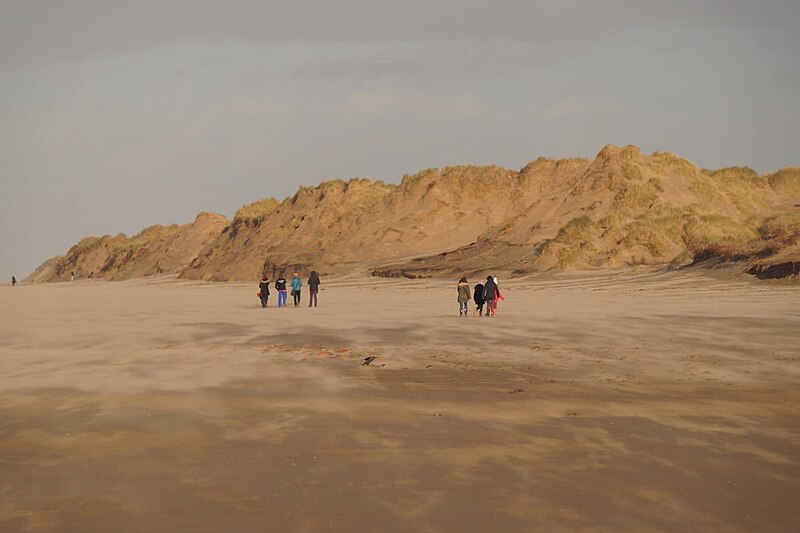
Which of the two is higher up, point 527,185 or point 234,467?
point 527,185

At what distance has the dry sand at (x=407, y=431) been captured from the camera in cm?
533

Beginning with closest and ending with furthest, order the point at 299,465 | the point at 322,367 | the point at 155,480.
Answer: the point at 155,480 < the point at 299,465 < the point at 322,367

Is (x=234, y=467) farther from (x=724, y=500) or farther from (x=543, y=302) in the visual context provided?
(x=543, y=302)

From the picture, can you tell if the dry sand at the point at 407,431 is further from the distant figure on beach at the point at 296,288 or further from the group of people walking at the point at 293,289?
the distant figure on beach at the point at 296,288

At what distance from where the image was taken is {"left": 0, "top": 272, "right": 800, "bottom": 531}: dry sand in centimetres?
533

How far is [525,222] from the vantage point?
4847 cm

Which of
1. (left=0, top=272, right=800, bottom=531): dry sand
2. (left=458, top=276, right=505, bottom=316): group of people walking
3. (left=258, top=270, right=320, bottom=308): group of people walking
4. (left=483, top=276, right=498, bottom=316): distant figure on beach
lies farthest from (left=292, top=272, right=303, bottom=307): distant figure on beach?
(left=0, top=272, right=800, bottom=531): dry sand

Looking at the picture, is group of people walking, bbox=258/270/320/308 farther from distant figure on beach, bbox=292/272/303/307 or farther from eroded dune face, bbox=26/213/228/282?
eroded dune face, bbox=26/213/228/282

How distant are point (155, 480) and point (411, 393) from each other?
447 cm

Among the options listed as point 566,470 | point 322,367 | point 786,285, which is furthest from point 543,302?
A: point 566,470

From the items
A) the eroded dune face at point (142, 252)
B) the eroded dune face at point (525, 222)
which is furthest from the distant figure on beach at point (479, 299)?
the eroded dune face at point (142, 252)

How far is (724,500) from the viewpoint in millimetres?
5555

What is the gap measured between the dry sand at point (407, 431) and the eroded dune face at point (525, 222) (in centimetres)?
1974

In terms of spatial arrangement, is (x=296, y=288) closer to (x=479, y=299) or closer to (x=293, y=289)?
(x=293, y=289)
